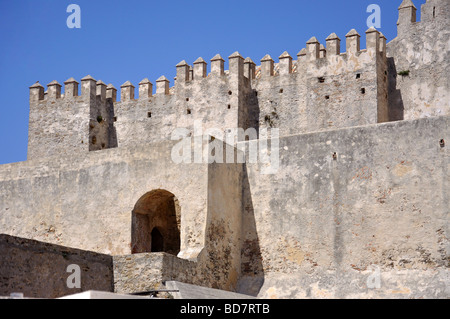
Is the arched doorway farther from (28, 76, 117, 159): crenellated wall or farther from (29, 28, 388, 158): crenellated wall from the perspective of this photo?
(28, 76, 117, 159): crenellated wall

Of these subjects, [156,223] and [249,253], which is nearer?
[249,253]

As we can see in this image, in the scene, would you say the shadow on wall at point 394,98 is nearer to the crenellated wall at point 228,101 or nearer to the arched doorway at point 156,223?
the crenellated wall at point 228,101

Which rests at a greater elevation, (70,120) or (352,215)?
(70,120)

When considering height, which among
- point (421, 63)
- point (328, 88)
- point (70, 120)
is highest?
point (421, 63)

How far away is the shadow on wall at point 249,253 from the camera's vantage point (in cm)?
1948

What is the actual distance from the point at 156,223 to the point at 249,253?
2.51m

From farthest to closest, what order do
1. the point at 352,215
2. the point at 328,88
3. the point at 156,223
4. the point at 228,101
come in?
the point at 228,101
the point at 328,88
the point at 156,223
the point at 352,215

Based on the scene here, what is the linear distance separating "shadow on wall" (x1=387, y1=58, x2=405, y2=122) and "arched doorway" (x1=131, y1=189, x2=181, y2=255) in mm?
8056

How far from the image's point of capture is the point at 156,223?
2083cm

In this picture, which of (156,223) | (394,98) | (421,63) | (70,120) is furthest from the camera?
(70,120)

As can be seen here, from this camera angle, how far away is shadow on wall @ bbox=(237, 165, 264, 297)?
19484 millimetres

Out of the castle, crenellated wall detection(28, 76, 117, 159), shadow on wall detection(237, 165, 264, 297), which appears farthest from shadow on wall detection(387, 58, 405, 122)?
crenellated wall detection(28, 76, 117, 159)

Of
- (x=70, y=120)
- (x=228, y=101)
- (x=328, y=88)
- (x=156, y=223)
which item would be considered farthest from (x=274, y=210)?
(x=70, y=120)

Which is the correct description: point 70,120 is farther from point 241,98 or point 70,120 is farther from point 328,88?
point 328,88
